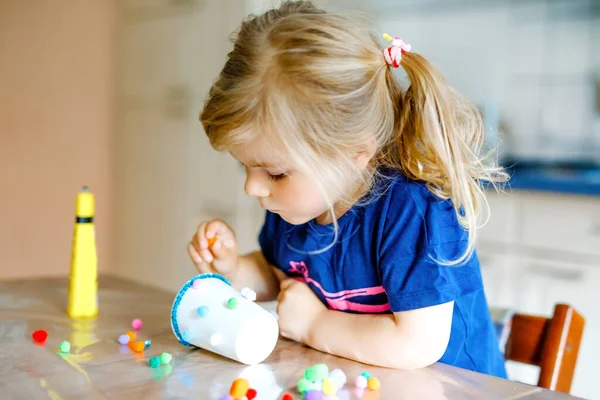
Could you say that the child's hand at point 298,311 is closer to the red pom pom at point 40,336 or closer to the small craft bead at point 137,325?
the small craft bead at point 137,325

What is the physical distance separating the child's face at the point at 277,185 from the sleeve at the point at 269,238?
19 cm

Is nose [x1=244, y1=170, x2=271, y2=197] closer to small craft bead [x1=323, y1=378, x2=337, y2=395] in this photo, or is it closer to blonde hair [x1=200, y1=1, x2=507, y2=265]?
blonde hair [x1=200, y1=1, x2=507, y2=265]

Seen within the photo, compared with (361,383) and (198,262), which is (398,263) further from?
(198,262)

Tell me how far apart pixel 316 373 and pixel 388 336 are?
0.49ft

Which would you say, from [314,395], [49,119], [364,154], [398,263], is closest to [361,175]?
[364,154]

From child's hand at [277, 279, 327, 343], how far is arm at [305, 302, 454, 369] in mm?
12

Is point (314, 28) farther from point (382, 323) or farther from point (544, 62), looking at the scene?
point (544, 62)

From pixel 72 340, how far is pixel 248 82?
40 cm

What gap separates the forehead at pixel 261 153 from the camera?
2.81 ft

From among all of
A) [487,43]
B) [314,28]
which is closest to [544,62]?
[487,43]

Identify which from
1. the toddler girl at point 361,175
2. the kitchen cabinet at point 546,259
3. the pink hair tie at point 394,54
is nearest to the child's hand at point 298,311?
the toddler girl at point 361,175

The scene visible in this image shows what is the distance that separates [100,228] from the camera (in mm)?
3047

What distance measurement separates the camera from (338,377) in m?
0.73

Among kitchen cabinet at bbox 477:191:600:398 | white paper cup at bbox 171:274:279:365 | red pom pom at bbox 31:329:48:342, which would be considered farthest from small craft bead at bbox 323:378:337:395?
kitchen cabinet at bbox 477:191:600:398
